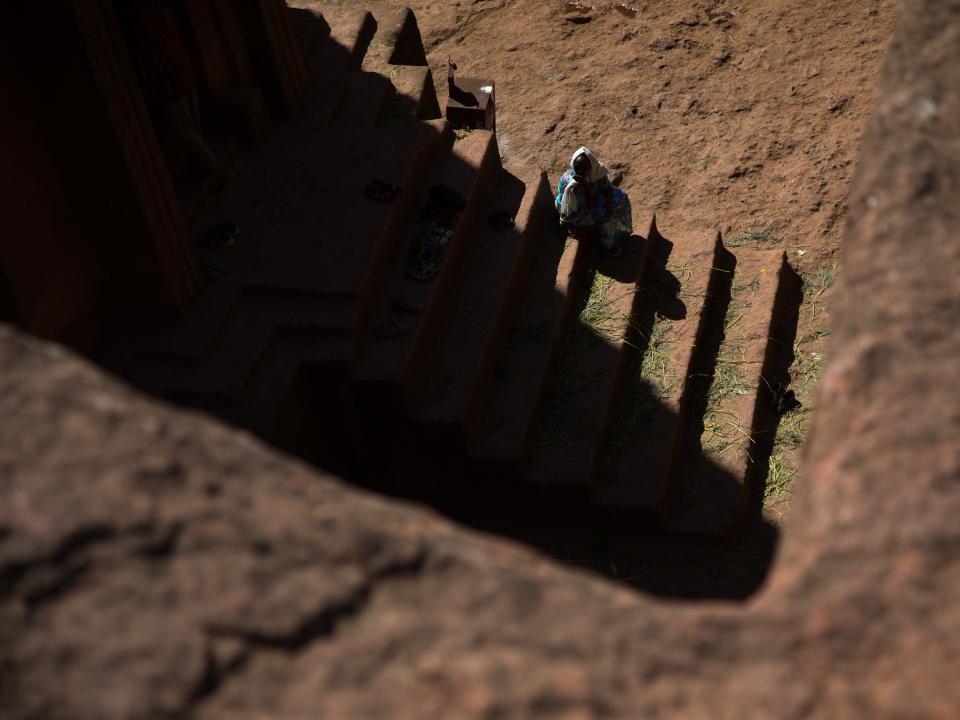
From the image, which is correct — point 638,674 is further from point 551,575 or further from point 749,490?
point 749,490

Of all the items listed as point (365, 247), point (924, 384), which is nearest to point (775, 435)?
point (365, 247)

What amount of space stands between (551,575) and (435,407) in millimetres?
4811

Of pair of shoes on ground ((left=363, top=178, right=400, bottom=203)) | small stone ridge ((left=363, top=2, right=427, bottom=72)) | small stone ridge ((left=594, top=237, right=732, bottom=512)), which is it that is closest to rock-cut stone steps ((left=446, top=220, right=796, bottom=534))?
small stone ridge ((left=594, top=237, right=732, bottom=512))

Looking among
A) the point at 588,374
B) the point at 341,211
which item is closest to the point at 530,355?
the point at 588,374

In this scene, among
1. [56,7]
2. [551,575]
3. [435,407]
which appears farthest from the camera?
[435,407]

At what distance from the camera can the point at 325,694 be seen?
163cm

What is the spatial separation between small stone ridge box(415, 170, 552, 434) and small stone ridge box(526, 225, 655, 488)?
46cm

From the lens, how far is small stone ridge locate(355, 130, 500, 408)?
6.48m

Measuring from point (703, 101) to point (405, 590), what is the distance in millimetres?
8672

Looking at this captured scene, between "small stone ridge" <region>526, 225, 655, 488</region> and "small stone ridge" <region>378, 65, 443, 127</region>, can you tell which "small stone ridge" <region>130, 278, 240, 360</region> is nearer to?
"small stone ridge" <region>526, 225, 655, 488</region>

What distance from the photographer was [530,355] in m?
7.13

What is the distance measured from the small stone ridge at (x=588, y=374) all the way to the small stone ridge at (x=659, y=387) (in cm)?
13

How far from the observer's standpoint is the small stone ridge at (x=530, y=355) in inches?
263

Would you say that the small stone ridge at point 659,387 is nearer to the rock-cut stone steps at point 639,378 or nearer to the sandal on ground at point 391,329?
the rock-cut stone steps at point 639,378
